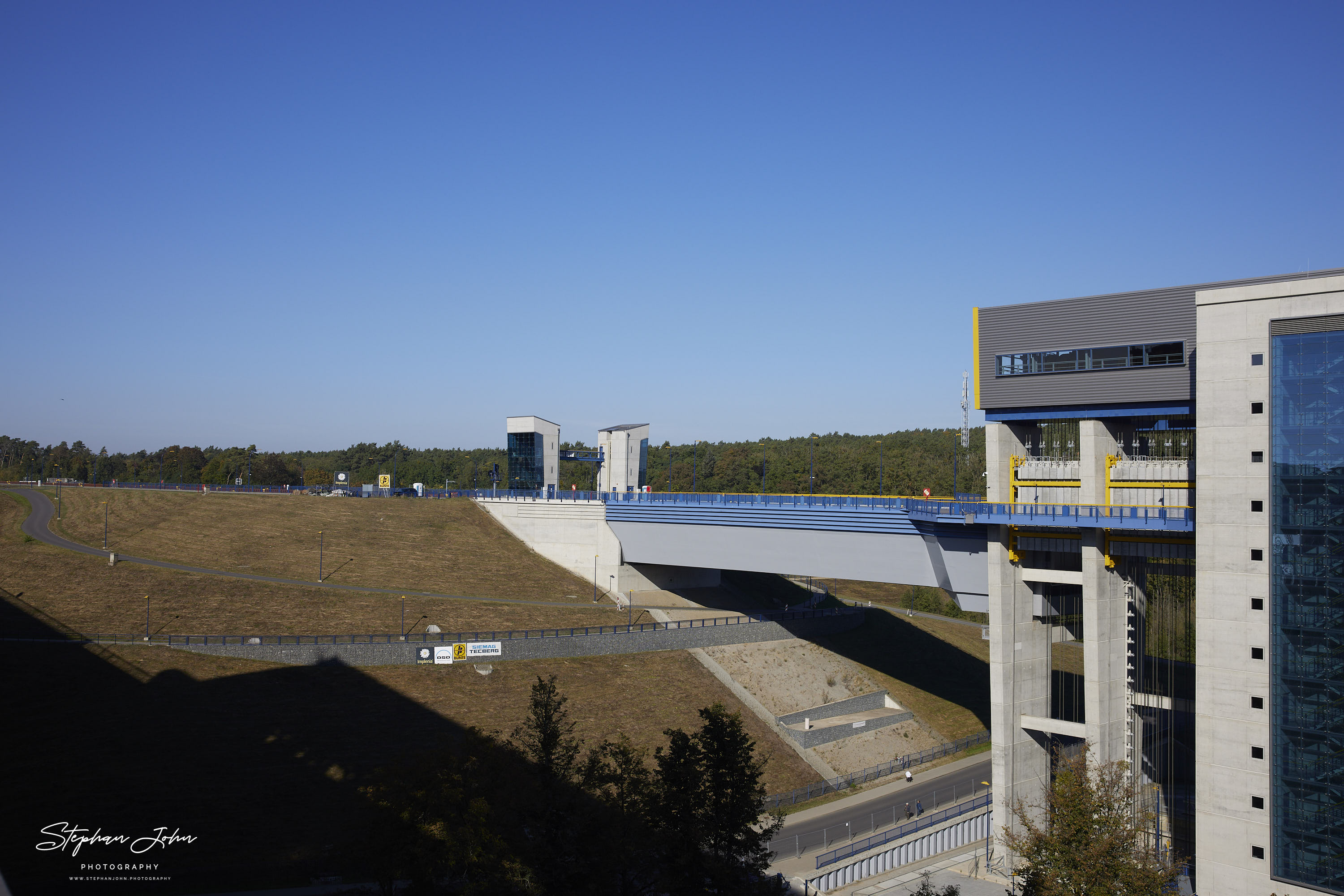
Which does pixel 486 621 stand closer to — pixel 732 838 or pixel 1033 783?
pixel 1033 783

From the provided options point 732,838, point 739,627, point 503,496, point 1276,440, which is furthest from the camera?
point 503,496

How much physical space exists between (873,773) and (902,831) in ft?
32.6

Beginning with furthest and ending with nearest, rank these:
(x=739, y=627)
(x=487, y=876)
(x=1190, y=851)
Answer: (x=739, y=627) → (x=1190, y=851) → (x=487, y=876)

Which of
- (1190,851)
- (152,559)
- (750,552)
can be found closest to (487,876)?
(1190,851)

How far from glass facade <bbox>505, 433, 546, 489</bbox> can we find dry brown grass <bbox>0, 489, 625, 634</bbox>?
20705 mm

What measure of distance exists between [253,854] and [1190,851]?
41.3 m

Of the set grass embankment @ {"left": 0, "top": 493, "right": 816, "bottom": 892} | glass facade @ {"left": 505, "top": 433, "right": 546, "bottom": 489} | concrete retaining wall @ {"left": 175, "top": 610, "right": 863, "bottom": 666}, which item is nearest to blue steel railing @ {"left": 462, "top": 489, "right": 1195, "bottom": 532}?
concrete retaining wall @ {"left": 175, "top": 610, "right": 863, "bottom": 666}

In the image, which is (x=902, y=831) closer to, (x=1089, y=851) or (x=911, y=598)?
(x=1089, y=851)

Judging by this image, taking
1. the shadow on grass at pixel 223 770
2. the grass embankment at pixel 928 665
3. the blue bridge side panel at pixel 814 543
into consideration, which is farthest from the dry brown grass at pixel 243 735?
the grass embankment at pixel 928 665

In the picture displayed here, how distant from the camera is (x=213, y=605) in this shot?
6150 cm

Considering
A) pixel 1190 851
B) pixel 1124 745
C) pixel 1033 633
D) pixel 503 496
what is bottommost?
pixel 1190 851

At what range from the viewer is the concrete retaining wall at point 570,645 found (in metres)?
55.3

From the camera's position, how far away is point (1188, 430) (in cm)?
4412

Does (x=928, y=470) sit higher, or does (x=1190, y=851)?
(x=928, y=470)
